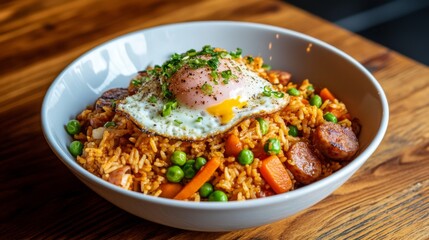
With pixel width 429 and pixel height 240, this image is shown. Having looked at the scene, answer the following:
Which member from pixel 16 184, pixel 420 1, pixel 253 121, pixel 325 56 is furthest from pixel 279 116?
pixel 420 1

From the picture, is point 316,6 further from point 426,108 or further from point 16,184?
point 16,184

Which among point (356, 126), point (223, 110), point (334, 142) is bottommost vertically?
point (356, 126)

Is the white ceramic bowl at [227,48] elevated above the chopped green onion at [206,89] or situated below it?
below

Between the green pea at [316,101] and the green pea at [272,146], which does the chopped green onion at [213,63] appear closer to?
the green pea at [272,146]

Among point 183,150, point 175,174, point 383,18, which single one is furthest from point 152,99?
point 383,18

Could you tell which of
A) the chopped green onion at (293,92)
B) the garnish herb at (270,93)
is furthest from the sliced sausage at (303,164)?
the chopped green onion at (293,92)

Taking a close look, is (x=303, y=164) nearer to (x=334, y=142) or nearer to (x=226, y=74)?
(x=334, y=142)
